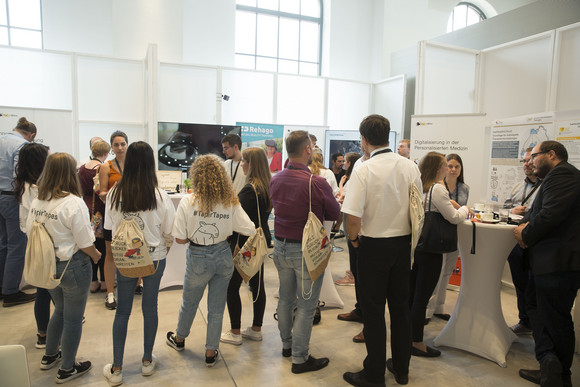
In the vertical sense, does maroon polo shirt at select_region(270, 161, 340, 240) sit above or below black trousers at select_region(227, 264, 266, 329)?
above

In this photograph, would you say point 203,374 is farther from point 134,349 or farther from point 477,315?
point 477,315

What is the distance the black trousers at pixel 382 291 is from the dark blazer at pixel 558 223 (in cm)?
83

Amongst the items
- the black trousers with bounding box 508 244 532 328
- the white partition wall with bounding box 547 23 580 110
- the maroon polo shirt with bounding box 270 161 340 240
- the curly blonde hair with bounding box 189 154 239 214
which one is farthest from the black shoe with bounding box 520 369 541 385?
the white partition wall with bounding box 547 23 580 110

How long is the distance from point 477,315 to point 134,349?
2478 mm

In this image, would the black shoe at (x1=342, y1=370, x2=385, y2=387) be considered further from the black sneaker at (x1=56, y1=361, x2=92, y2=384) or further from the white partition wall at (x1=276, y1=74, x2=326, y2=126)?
the white partition wall at (x1=276, y1=74, x2=326, y2=126)

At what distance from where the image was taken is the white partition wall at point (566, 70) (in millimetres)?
4742

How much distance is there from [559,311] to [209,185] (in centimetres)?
221

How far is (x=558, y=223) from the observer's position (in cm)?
223

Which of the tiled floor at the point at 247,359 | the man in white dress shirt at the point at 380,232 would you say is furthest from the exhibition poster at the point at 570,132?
the man in white dress shirt at the point at 380,232

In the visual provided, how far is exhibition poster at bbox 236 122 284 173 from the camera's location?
664 cm

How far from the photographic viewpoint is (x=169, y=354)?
8.85 feet

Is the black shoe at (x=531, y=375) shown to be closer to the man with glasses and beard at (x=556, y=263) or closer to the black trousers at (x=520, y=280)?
the man with glasses and beard at (x=556, y=263)

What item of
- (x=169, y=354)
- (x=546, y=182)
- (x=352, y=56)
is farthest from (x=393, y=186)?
(x=352, y=56)

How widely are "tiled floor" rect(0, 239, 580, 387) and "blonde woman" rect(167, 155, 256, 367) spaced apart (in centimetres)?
40
